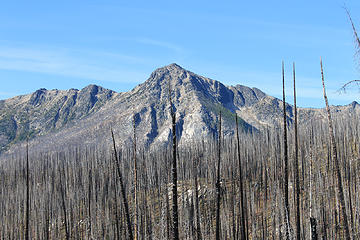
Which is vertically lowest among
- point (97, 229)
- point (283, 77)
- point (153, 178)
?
point (97, 229)

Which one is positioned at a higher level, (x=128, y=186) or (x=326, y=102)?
(x=326, y=102)

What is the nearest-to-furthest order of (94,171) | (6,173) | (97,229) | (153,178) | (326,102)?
1. (326,102)
2. (97,229)
3. (153,178)
4. (94,171)
5. (6,173)

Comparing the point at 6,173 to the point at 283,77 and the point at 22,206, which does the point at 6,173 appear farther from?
the point at 283,77

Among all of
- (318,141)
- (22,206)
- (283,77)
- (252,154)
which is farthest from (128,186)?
(283,77)

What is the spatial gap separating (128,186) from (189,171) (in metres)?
18.3

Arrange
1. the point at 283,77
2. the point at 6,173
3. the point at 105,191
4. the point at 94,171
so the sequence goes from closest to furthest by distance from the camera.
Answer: the point at 283,77 → the point at 105,191 → the point at 94,171 → the point at 6,173

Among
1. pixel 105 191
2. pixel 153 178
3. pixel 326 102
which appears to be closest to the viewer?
pixel 326 102

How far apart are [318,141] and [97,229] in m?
69.7

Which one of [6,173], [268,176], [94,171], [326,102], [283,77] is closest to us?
[326,102]

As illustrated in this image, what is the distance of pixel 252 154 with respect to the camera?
111 m

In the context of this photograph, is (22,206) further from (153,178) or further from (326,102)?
(326,102)

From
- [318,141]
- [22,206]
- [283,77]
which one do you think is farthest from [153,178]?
[283,77]

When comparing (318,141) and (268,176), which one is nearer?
(268,176)

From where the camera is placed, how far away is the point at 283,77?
24.5 metres
